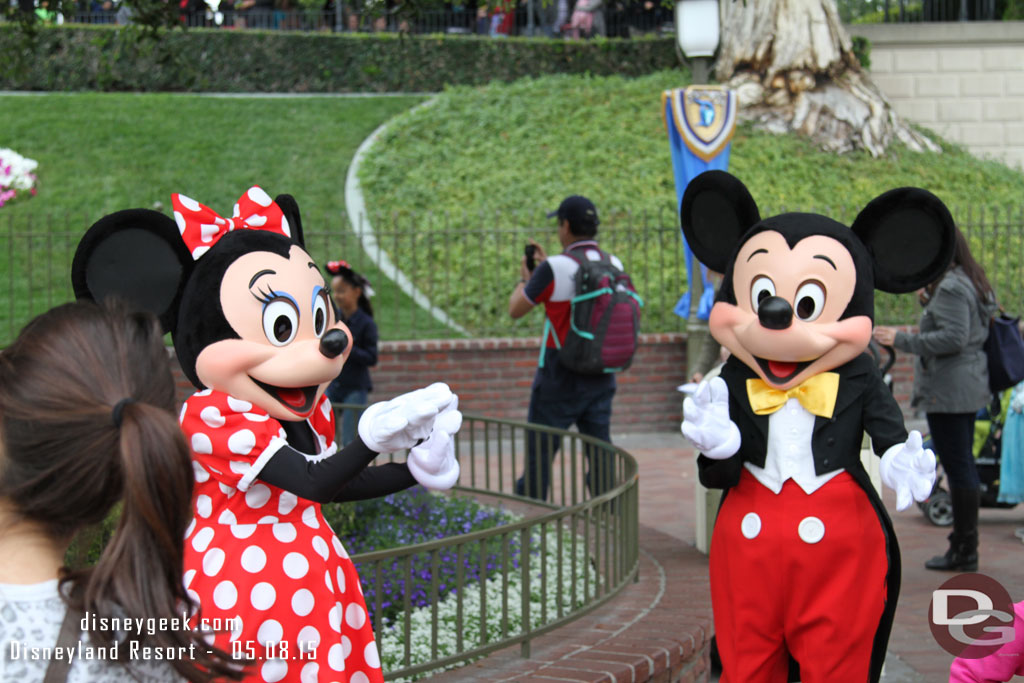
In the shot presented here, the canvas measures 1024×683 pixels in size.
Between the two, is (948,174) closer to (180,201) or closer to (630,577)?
(630,577)

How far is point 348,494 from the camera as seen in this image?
300cm

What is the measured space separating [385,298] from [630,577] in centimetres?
749

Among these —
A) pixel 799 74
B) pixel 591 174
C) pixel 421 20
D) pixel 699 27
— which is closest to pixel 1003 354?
pixel 699 27

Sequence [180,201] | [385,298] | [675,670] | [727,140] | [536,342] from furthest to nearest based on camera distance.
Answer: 1. [385,298]
2. [536,342]
3. [727,140]
4. [675,670]
5. [180,201]

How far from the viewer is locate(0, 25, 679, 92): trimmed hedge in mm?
17438

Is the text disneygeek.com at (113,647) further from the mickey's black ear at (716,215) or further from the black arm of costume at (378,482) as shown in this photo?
the mickey's black ear at (716,215)

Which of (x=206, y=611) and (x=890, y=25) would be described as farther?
(x=890, y=25)

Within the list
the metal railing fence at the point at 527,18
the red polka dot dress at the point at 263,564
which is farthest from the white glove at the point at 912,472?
the metal railing fence at the point at 527,18

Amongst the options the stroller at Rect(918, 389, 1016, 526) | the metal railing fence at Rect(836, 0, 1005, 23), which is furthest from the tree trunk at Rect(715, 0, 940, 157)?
the stroller at Rect(918, 389, 1016, 526)

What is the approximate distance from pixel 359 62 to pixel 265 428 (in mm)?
15988

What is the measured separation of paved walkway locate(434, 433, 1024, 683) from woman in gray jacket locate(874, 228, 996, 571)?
315 millimetres

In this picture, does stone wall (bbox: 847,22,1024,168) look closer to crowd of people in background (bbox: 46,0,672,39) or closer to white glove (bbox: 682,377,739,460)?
crowd of people in background (bbox: 46,0,672,39)

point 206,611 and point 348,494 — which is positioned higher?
point 348,494

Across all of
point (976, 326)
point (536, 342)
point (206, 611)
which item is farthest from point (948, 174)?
point (206, 611)
